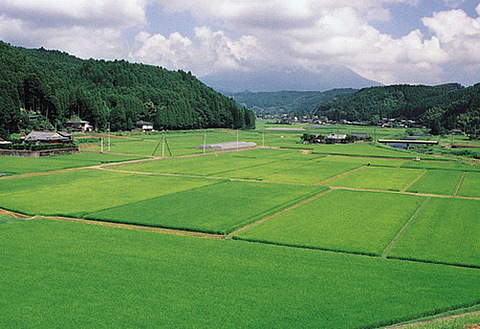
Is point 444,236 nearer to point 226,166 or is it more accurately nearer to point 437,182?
point 437,182

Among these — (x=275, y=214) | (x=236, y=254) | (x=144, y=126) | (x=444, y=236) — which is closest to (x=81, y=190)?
(x=275, y=214)

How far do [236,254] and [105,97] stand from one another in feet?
331

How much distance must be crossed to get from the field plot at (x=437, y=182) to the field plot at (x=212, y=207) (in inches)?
319

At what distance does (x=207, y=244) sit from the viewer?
18359mm

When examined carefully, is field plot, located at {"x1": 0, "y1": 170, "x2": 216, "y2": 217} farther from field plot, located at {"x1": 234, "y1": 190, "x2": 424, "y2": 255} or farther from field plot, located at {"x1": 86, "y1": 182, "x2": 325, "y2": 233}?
field plot, located at {"x1": 234, "y1": 190, "x2": 424, "y2": 255}

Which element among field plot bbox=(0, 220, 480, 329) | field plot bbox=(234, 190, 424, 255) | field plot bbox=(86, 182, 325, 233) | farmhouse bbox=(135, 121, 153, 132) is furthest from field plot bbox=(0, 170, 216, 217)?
farmhouse bbox=(135, 121, 153, 132)

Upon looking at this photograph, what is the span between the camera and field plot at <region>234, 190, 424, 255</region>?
19047 mm

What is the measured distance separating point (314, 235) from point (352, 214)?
538cm

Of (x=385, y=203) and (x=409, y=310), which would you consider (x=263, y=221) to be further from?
(x=409, y=310)

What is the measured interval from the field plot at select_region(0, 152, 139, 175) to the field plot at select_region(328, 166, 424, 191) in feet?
78.8

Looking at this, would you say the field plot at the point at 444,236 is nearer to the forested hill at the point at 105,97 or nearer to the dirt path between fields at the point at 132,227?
the dirt path between fields at the point at 132,227

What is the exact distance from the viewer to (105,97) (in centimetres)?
11119

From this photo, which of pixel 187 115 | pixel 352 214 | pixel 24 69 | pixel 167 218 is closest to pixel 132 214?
pixel 167 218

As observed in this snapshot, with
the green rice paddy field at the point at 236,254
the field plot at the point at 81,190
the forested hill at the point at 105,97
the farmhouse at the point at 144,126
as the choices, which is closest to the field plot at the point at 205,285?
the green rice paddy field at the point at 236,254
